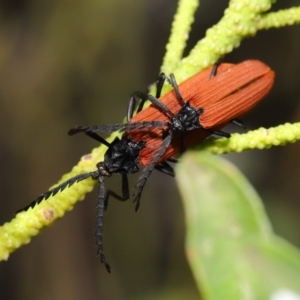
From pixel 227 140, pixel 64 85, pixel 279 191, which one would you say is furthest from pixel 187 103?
pixel 64 85

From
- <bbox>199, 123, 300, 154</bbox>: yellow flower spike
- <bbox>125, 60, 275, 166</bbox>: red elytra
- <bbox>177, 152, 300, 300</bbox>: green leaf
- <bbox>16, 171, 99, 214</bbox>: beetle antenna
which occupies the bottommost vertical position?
<bbox>177, 152, 300, 300</bbox>: green leaf

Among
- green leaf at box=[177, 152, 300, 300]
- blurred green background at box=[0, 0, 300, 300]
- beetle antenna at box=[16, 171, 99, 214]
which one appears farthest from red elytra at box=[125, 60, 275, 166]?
blurred green background at box=[0, 0, 300, 300]

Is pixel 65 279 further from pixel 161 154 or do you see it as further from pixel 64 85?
pixel 161 154

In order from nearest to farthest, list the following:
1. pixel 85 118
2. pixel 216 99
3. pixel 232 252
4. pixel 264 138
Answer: pixel 232 252
pixel 264 138
pixel 216 99
pixel 85 118

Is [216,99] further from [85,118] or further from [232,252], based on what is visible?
[85,118]

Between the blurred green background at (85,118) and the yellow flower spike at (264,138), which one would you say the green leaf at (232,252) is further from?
the blurred green background at (85,118)

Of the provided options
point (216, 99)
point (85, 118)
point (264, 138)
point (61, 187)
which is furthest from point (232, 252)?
point (85, 118)

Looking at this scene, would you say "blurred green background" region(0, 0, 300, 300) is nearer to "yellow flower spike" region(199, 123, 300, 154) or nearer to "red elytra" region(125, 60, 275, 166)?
"red elytra" region(125, 60, 275, 166)

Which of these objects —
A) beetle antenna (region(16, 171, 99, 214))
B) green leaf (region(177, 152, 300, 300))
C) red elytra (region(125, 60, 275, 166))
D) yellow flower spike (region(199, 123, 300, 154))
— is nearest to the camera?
green leaf (region(177, 152, 300, 300))
